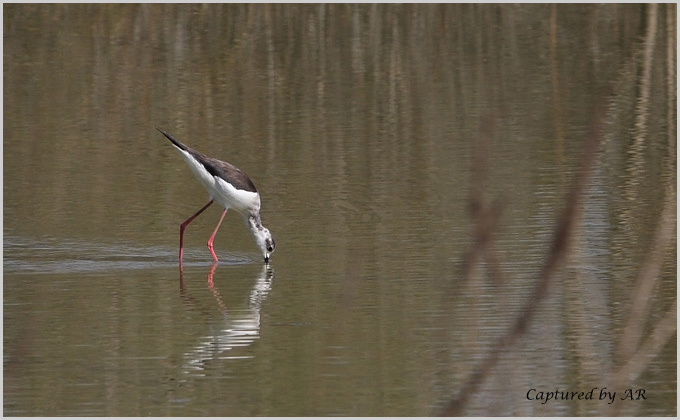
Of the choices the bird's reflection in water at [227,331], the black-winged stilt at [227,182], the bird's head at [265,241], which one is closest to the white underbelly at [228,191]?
the black-winged stilt at [227,182]

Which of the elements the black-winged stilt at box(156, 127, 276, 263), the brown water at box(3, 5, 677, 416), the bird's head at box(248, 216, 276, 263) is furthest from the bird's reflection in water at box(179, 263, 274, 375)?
the black-winged stilt at box(156, 127, 276, 263)

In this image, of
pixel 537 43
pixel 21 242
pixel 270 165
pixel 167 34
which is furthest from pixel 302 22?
pixel 21 242

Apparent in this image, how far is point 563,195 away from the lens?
10.6 meters

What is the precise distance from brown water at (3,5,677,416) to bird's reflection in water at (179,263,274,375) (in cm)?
2

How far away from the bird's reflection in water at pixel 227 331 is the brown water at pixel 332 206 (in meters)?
0.02

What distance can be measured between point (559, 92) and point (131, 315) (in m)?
9.29

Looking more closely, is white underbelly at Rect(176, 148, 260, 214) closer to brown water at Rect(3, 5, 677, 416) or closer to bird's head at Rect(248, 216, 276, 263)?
brown water at Rect(3, 5, 677, 416)

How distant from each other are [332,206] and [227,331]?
3.49 meters

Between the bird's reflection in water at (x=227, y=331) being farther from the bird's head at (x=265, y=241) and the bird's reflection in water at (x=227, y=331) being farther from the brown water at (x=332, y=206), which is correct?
the bird's head at (x=265, y=241)

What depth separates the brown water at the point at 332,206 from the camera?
20.0 feet

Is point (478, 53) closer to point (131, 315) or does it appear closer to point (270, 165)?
point (270, 165)

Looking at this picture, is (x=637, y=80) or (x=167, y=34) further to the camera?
(x=167, y=34)

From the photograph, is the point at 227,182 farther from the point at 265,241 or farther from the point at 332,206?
the point at 332,206

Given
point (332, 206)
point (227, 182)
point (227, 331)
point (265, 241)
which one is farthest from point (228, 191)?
point (227, 331)
